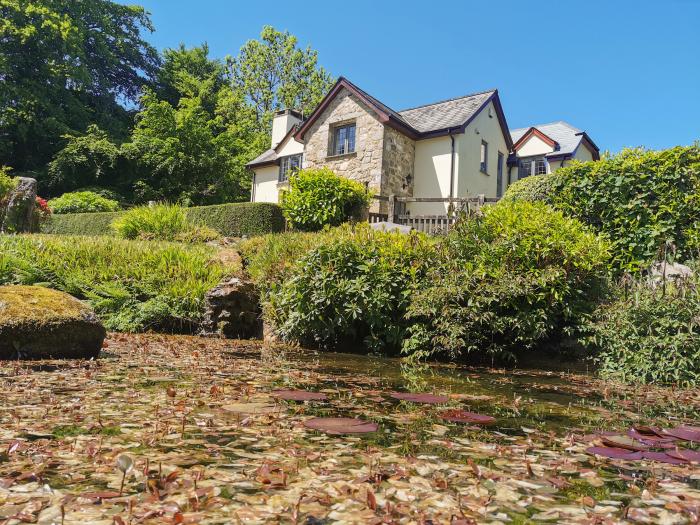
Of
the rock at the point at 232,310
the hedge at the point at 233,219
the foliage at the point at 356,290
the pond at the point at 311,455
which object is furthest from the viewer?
the hedge at the point at 233,219

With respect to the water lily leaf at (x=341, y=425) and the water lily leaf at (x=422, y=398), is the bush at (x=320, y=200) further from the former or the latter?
the water lily leaf at (x=341, y=425)

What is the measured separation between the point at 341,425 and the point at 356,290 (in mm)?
4389

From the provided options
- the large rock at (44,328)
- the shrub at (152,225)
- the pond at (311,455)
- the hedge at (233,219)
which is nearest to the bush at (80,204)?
the hedge at (233,219)

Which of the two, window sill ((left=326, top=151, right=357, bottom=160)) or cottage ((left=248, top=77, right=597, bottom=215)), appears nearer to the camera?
cottage ((left=248, top=77, right=597, bottom=215))

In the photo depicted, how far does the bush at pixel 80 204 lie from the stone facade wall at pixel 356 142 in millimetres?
11554

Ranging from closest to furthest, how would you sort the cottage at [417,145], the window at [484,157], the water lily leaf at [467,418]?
the water lily leaf at [467,418], the cottage at [417,145], the window at [484,157]

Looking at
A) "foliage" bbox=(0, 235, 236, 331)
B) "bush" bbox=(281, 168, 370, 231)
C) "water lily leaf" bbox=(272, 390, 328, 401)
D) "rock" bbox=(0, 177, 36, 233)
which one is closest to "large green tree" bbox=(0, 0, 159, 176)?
"rock" bbox=(0, 177, 36, 233)

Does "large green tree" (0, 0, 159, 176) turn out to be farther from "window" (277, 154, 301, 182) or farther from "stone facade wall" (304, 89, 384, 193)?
"stone facade wall" (304, 89, 384, 193)

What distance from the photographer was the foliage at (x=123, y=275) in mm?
9164

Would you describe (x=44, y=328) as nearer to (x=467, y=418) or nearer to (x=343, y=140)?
(x=467, y=418)

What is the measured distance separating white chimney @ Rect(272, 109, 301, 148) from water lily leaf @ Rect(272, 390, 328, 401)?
2638 centimetres

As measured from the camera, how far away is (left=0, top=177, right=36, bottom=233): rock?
52.5 feet

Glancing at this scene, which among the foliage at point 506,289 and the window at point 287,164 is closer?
the foliage at point 506,289

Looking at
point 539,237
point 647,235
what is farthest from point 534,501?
point 647,235
